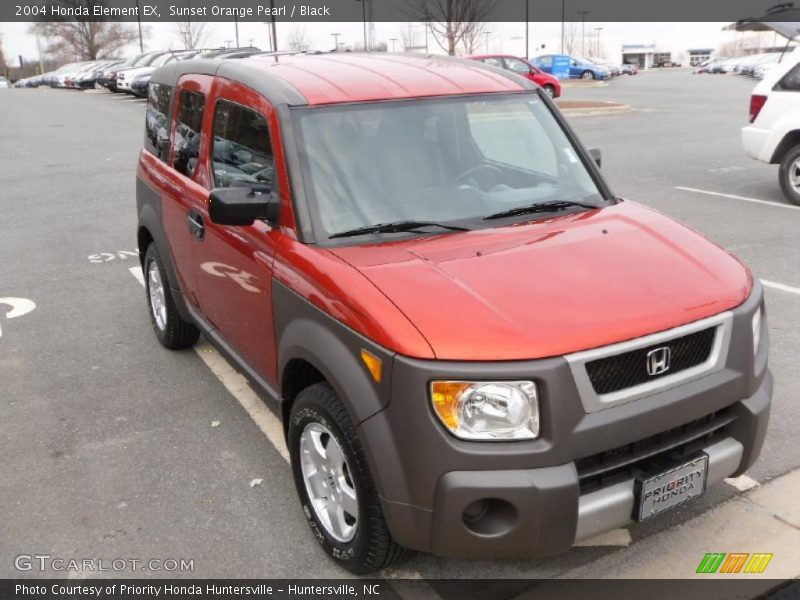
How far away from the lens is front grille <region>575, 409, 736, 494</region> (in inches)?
104

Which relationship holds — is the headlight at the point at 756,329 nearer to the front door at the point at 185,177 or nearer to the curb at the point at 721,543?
the curb at the point at 721,543

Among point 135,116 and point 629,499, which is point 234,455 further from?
point 135,116

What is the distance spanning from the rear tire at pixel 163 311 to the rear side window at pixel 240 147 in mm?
1310

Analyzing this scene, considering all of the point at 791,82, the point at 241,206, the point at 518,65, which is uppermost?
the point at 518,65

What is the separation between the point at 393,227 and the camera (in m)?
3.31

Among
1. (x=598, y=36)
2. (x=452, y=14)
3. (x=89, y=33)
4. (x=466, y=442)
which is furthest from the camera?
(x=598, y=36)

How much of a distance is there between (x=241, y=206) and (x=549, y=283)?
4.36 feet

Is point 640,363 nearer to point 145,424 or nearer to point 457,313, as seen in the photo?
point 457,313

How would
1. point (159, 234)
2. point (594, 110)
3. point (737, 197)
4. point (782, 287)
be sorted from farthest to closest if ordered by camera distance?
1. point (594, 110)
2. point (737, 197)
3. point (782, 287)
4. point (159, 234)

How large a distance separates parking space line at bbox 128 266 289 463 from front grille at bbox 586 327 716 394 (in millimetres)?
1975

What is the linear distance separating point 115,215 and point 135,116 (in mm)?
15824

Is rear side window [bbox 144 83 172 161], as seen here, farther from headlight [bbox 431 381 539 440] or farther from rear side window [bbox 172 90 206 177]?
A: headlight [bbox 431 381 539 440]

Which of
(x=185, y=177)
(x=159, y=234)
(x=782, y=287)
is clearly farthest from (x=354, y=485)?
(x=782, y=287)

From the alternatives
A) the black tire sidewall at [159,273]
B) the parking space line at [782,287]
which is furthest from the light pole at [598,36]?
the black tire sidewall at [159,273]
